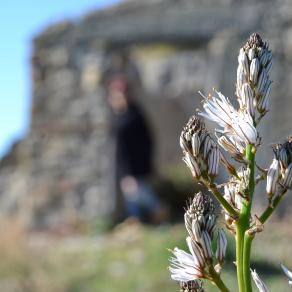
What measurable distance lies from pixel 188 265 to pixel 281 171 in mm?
211

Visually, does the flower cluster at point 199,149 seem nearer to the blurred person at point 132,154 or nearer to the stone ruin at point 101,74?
the blurred person at point 132,154

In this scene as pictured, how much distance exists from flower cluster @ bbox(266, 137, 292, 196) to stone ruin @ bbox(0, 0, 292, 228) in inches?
397

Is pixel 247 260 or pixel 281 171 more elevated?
pixel 281 171

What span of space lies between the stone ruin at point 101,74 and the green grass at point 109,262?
2054 millimetres

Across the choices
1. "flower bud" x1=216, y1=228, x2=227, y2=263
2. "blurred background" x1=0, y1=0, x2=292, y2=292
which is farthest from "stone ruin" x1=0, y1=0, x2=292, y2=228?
"flower bud" x1=216, y1=228, x2=227, y2=263

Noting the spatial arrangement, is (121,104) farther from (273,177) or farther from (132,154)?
(273,177)

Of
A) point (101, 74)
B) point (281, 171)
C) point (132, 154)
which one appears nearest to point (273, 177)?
point (281, 171)

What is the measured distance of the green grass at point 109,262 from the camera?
8.10m

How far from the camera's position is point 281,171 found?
1.59 m

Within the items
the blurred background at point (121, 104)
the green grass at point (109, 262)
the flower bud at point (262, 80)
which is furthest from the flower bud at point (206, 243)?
the blurred background at point (121, 104)

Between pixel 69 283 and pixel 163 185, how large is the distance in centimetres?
386

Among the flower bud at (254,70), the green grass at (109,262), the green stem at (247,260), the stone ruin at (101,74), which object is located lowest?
the green stem at (247,260)

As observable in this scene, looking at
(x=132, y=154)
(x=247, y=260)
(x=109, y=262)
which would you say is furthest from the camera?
(x=132, y=154)

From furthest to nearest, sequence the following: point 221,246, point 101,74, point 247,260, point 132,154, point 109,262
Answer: point 101,74
point 132,154
point 109,262
point 221,246
point 247,260
